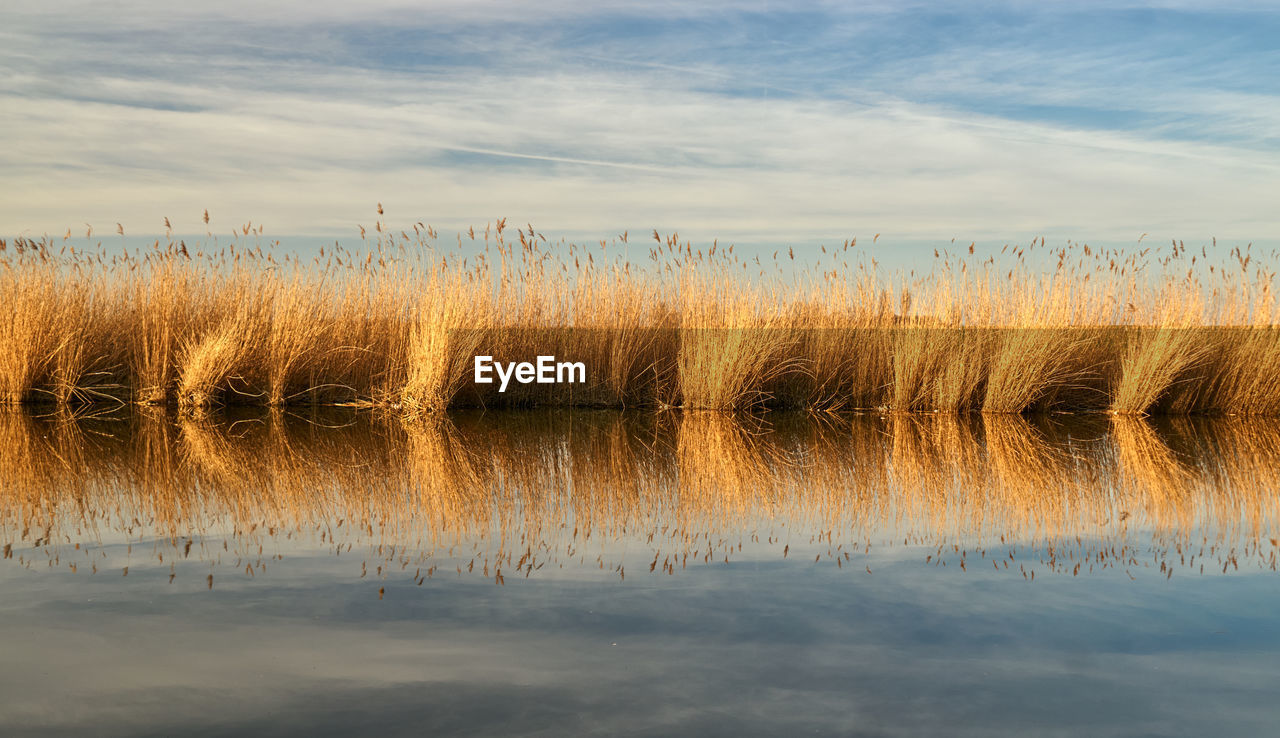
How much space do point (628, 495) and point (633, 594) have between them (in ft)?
5.28

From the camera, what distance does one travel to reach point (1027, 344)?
899cm

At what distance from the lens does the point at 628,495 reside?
481cm

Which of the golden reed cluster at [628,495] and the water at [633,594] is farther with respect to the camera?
the golden reed cluster at [628,495]

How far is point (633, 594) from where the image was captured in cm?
320

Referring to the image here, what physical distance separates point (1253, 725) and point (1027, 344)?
278 inches

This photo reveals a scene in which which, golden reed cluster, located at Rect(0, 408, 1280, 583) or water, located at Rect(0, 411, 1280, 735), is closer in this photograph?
water, located at Rect(0, 411, 1280, 735)

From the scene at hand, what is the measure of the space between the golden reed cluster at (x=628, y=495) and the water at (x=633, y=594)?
3 cm

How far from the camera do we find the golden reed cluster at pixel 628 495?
376 cm

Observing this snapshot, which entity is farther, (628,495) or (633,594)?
(628,495)

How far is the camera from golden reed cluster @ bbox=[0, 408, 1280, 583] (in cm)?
376

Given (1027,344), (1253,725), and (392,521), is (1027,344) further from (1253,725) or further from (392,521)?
(1253,725)

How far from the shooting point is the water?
7.73 feet

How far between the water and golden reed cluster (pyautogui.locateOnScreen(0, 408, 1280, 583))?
3cm

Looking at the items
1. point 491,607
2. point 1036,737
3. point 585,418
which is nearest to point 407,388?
point 585,418
